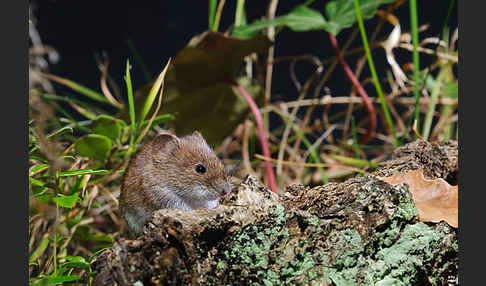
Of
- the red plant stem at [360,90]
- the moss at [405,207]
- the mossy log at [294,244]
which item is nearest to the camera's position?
the mossy log at [294,244]

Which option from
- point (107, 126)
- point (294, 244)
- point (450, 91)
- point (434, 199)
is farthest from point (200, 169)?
point (450, 91)

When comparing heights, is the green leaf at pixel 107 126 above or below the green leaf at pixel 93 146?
above

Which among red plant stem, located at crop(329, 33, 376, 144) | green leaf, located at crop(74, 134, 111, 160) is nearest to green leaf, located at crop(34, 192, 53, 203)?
green leaf, located at crop(74, 134, 111, 160)

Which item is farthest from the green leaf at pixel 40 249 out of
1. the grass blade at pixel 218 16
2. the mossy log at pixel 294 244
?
the grass blade at pixel 218 16

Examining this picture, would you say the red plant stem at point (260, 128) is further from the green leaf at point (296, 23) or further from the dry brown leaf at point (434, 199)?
the dry brown leaf at point (434, 199)

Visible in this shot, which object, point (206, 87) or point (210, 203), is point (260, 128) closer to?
point (206, 87)
